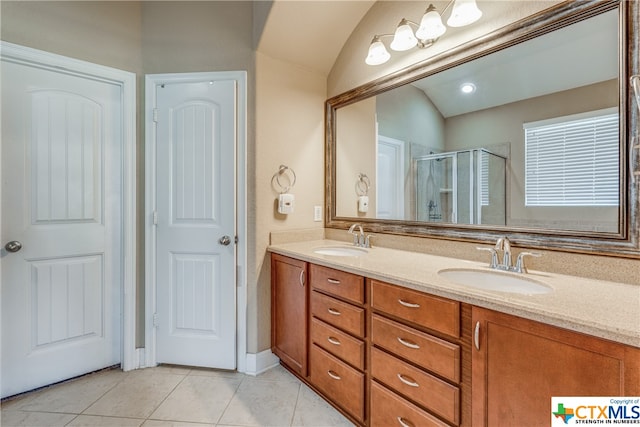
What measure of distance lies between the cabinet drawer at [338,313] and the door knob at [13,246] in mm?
1797

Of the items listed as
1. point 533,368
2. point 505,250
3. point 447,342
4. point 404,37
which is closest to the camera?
point 533,368

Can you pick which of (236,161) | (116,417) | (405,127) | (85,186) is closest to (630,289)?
(405,127)

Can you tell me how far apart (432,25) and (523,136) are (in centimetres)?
75

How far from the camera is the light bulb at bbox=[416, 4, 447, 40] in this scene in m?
1.58

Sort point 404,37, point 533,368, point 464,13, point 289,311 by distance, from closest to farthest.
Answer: point 533,368
point 464,13
point 404,37
point 289,311

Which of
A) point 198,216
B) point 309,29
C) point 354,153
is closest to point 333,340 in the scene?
point 198,216

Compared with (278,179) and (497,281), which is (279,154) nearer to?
(278,179)

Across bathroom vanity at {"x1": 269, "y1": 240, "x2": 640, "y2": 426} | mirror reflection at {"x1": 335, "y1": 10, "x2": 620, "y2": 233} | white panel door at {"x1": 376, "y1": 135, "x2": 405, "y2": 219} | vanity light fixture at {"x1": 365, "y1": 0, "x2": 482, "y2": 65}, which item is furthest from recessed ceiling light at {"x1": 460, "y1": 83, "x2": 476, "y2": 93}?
bathroom vanity at {"x1": 269, "y1": 240, "x2": 640, "y2": 426}

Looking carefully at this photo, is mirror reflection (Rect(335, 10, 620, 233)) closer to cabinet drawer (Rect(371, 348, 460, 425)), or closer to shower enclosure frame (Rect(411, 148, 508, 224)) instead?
shower enclosure frame (Rect(411, 148, 508, 224))

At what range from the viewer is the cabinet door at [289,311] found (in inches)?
73.6

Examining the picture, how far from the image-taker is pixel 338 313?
1.61 m

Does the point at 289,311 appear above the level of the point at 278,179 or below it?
below

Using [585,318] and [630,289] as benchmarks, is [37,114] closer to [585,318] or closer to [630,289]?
[585,318]

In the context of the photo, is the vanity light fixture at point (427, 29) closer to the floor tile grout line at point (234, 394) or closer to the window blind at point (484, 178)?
the window blind at point (484, 178)
